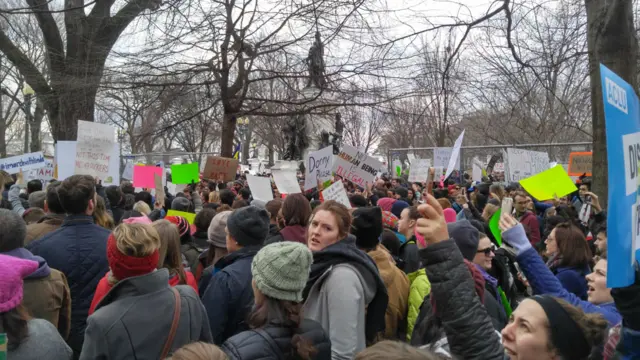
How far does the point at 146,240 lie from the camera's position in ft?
8.80

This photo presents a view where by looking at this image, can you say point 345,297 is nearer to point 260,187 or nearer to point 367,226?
point 367,226

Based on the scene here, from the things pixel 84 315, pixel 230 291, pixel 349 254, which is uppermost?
pixel 349 254

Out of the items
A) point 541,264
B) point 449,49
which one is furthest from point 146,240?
point 449,49

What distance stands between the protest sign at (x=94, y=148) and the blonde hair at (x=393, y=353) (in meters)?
7.46

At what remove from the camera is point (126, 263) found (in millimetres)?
2639

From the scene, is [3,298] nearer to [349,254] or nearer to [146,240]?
[146,240]

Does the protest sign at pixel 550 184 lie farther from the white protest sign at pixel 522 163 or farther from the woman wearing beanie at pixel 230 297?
the woman wearing beanie at pixel 230 297

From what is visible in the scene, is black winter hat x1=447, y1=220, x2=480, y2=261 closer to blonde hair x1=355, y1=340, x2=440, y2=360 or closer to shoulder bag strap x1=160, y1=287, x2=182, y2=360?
shoulder bag strap x1=160, y1=287, x2=182, y2=360

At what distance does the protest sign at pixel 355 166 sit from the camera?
916 cm

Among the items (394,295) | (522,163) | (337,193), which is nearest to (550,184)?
(337,193)

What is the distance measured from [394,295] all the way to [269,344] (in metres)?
1.48

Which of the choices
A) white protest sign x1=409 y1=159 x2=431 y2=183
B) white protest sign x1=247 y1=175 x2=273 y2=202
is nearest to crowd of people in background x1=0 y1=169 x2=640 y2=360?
white protest sign x1=247 y1=175 x2=273 y2=202

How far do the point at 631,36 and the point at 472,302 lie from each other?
21.9ft

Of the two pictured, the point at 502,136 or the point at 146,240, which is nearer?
the point at 146,240
